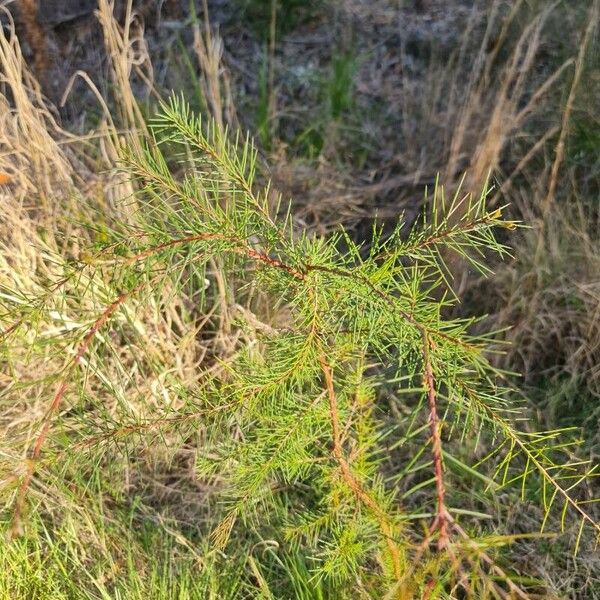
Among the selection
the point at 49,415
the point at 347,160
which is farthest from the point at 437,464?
the point at 347,160

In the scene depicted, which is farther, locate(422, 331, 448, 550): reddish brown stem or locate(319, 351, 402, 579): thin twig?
locate(319, 351, 402, 579): thin twig

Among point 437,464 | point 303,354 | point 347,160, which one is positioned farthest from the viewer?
point 347,160

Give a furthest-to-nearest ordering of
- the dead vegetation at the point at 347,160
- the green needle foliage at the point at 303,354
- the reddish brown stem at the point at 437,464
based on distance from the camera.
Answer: the dead vegetation at the point at 347,160 → the green needle foliage at the point at 303,354 → the reddish brown stem at the point at 437,464

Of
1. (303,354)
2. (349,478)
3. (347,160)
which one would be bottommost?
(347,160)

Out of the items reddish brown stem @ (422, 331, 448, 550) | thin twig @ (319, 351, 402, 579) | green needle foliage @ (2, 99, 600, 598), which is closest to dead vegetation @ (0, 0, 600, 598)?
green needle foliage @ (2, 99, 600, 598)

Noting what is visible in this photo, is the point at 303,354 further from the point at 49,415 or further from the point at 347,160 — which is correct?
the point at 347,160

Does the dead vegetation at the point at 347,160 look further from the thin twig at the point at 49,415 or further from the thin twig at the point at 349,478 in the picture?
the thin twig at the point at 349,478

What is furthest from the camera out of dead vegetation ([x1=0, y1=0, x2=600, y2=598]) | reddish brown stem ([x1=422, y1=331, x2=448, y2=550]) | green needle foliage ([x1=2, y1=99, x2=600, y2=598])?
dead vegetation ([x1=0, y1=0, x2=600, y2=598])

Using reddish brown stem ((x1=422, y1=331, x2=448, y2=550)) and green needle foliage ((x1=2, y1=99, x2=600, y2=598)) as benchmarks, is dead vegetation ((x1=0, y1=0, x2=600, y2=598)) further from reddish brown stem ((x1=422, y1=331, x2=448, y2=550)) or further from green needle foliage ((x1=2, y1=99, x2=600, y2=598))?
reddish brown stem ((x1=422, y1=331, x2=448, y2=550))

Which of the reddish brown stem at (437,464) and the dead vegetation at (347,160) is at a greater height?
the reddish brown stem at (437,464)

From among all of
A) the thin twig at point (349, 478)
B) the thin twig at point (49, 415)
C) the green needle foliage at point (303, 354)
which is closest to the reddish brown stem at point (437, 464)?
the green needle foliage at point (303, 354)

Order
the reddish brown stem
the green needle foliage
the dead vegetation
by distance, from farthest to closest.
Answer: the dead vegetation
the green needle foliage
the reddish brown stem

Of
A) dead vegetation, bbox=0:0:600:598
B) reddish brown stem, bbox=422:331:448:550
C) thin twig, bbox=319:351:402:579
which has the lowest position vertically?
dead vegetation, bbox=0:0:600:598

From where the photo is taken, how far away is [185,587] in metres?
1.37
